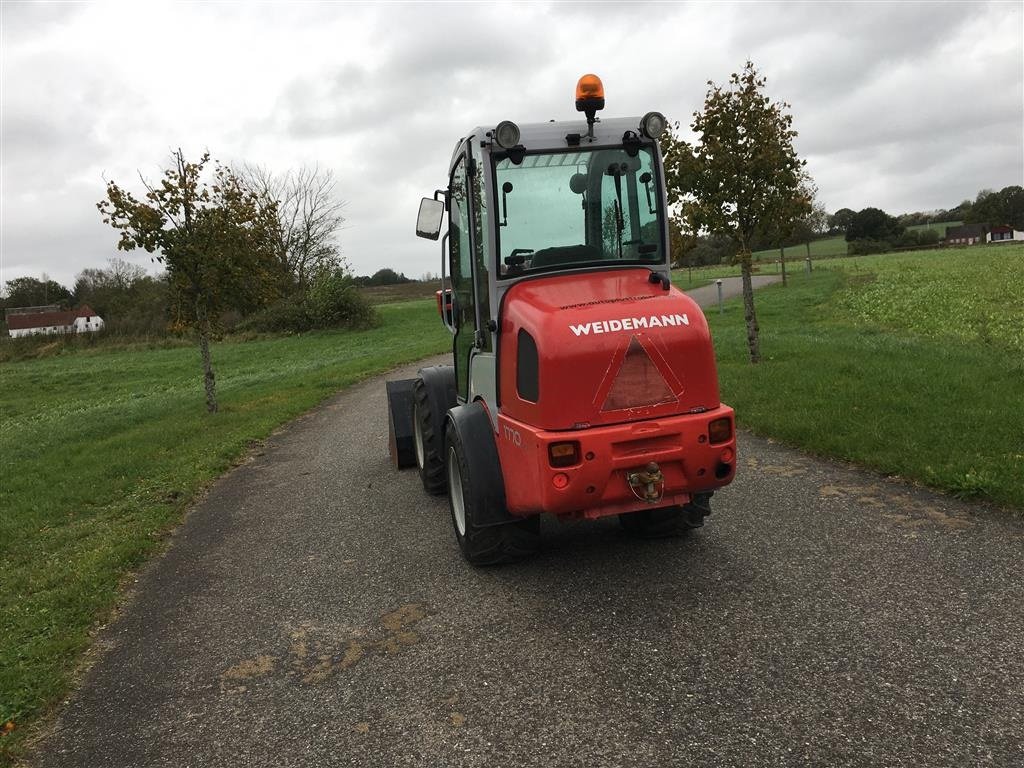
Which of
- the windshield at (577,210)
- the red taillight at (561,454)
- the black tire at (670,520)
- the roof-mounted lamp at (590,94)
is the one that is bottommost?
the black tire at (670,520)

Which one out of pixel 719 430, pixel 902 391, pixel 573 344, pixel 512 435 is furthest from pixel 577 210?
pixel 902 391

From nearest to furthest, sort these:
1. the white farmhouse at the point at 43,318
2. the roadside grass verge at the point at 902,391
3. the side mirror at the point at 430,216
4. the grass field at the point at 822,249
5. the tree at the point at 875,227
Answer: the side mirror at the point at 430,216 → the roadside grass verge at the point at 902,391 → the white farmhouse at the point at 43,318 → the grass field at the point at 822,249 → the tree at the point at 875,227

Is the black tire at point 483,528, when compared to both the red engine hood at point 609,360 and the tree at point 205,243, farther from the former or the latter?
the tree at point 205,243

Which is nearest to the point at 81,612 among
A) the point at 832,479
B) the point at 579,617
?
the point at 579,617

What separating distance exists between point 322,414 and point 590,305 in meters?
9.35

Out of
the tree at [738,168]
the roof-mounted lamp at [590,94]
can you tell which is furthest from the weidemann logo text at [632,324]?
the tree at [738,168]

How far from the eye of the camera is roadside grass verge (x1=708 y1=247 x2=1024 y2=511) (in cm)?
600

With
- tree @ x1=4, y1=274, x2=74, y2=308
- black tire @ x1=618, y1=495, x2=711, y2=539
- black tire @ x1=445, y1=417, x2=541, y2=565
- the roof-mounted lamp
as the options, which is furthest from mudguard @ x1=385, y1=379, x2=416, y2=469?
tree @ x1=4, y1=274, x2=74, y2=308

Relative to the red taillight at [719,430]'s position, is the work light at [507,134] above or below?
above

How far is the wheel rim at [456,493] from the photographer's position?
5023mm

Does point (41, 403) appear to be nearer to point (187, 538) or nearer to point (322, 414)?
point (322, 414)

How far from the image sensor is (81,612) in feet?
15.5

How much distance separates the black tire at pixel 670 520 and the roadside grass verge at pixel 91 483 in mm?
3511

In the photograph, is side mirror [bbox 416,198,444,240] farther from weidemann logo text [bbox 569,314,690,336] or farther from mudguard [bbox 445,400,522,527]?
weidemann logo text [bbox 569,314,690,336]
